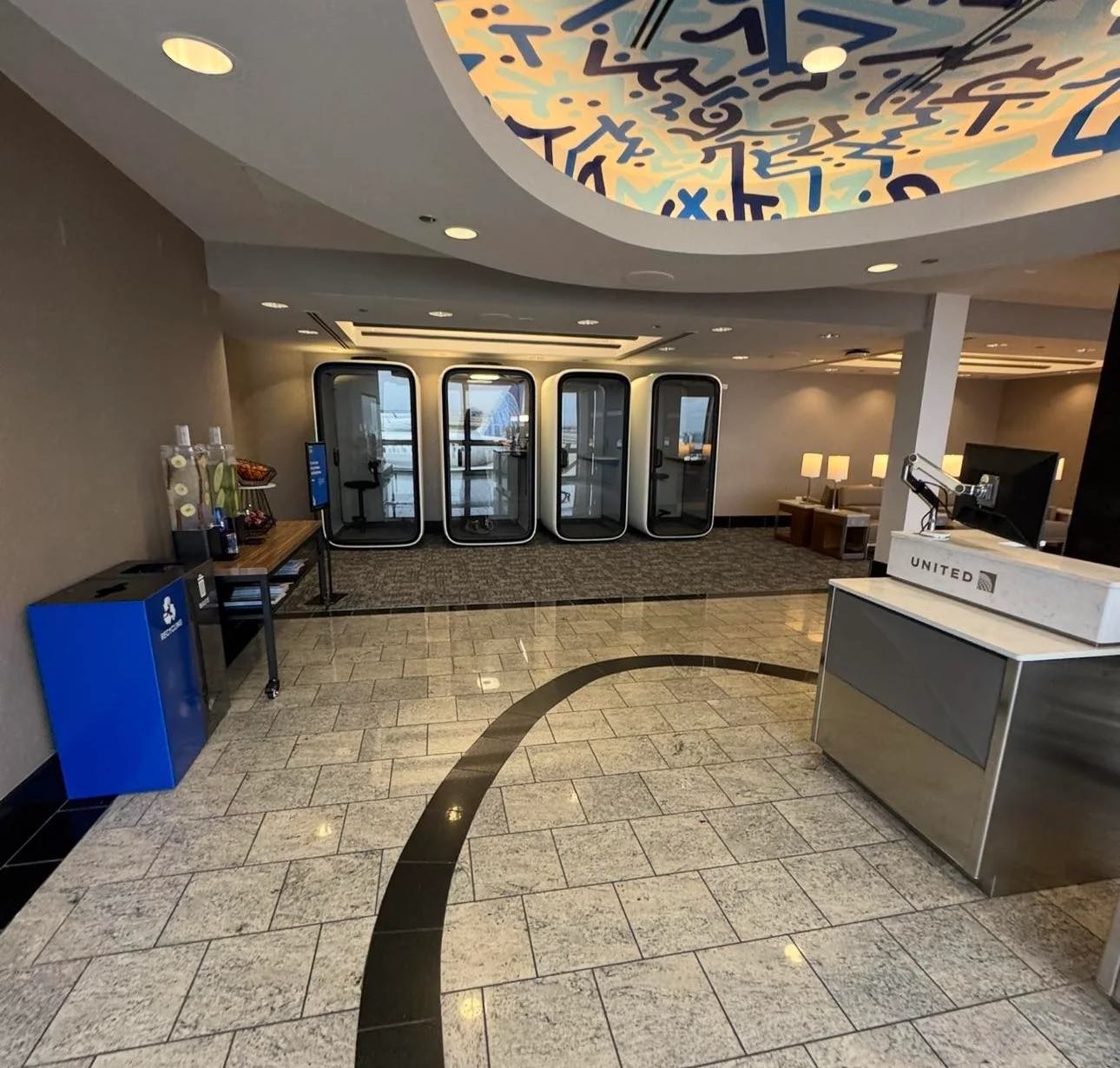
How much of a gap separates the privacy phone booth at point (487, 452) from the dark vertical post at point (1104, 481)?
17.7 feet

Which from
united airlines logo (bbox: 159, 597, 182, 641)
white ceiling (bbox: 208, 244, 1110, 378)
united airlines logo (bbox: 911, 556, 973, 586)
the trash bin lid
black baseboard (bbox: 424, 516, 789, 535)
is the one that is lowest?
black baseboard (bbox: 424, 516, 789, 535)

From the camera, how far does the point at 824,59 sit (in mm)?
2193

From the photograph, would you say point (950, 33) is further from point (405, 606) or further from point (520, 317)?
point (405, 606)

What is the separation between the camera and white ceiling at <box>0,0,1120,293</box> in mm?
1485

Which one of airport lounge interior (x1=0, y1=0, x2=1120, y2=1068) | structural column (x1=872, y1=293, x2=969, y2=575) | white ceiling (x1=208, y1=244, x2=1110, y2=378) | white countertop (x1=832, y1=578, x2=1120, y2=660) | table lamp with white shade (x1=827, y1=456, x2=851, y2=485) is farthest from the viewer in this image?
table lamp with white shade (x1=827, y1=456, x2=851, y2=485)

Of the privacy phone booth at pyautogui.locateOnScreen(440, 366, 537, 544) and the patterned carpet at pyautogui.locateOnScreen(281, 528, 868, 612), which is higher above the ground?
the privacy phone booth at pyautogui.locateOnScreen(440, 366, 537, 544)

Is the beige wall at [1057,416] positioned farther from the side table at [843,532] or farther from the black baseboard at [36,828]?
the black baseboard at [36,828]

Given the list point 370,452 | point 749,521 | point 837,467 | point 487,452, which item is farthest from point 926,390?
point 370,452

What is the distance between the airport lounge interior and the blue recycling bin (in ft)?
0.05

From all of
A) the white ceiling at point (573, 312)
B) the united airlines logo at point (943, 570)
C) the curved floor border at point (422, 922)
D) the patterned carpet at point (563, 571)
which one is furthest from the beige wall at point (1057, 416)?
the curved floor border at point (422, 922)

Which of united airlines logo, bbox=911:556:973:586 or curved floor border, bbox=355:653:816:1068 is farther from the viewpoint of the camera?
united airlines logo, bbox=911:556:973:586

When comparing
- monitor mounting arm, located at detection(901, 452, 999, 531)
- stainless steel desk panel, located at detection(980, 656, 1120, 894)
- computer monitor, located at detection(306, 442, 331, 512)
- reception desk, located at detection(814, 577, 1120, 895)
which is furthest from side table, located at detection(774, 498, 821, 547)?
computer monitor, located at detection(306, 442, 331, 512)

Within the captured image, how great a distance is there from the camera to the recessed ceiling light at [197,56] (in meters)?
1.51

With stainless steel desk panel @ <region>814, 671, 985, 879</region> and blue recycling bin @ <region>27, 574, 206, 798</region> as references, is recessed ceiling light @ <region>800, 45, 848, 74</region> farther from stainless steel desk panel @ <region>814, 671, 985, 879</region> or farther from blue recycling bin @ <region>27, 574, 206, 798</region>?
blue recycling bin @ <region>27, 574, 206, 798</region>
